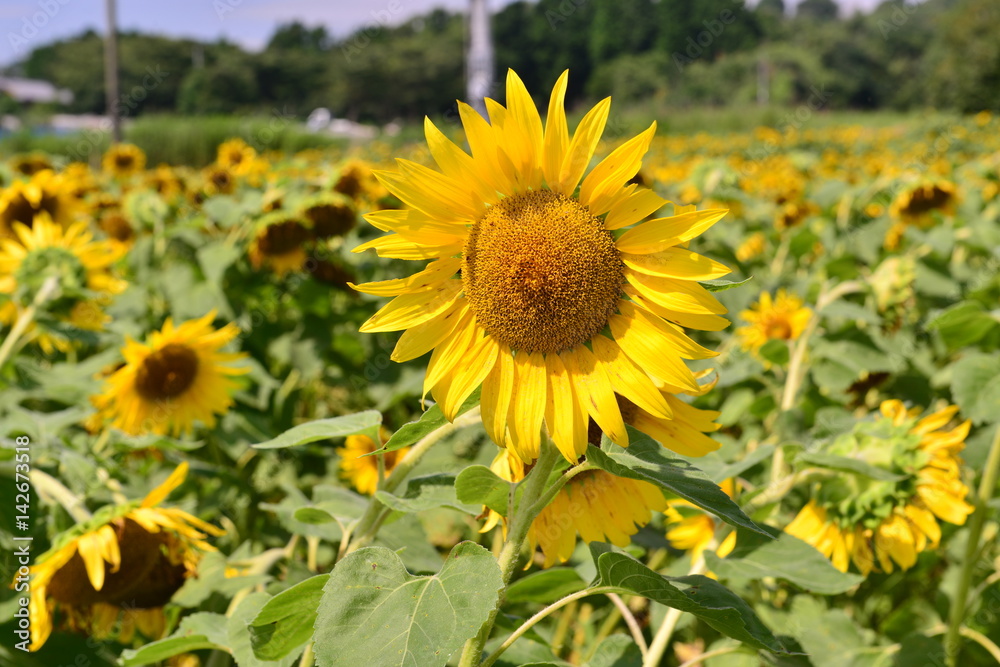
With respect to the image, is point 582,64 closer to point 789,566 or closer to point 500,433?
point 789,566

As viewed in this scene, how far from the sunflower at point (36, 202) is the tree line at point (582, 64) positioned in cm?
2283

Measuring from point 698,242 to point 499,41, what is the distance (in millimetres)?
27602

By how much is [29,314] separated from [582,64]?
34563 millimetres

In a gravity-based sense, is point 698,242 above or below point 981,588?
above

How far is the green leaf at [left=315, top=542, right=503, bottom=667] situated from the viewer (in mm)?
743

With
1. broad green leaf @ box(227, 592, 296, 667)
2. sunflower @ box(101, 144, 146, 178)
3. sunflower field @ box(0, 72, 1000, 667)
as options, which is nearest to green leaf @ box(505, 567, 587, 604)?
sunflower field @ box(0, 72, 1000, 667)

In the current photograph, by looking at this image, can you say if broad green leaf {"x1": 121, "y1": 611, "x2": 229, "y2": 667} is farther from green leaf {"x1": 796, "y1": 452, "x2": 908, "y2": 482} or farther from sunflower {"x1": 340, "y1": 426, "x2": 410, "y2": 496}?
A: green leaf {"x1": 796, "y1": 452, "x2": 908, "y2": 482}

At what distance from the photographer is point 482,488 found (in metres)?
0.90

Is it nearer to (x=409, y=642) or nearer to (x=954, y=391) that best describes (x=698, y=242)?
(x=954, y=391)

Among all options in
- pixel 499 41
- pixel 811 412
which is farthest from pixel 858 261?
pixel 499 41

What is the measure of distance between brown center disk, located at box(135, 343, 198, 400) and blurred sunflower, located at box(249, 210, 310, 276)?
0.53 meters

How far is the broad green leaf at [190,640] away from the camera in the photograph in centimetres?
107

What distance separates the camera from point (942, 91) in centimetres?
2775

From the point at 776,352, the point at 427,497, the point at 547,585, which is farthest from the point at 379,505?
the point at 776,352
